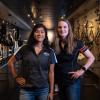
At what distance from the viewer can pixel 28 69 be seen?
2453mm

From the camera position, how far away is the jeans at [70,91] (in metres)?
2.61

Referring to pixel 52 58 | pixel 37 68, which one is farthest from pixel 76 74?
pixel 37 68

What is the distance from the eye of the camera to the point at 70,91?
2.60 metres

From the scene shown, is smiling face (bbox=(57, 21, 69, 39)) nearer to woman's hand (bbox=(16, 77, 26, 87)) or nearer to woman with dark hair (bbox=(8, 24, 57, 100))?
woman with dark hair (bbox=(8, 24, 57, 100))

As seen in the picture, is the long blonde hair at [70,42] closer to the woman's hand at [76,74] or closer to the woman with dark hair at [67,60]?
the woman with dark hair at [67,60]

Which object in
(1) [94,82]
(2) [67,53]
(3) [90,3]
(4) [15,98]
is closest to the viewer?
(2) [67,53]

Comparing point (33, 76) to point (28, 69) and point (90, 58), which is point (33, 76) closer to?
point (28, 69)

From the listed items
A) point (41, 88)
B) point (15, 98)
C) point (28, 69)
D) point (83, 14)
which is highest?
point (83, 14)

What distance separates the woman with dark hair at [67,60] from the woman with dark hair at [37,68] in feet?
0.30

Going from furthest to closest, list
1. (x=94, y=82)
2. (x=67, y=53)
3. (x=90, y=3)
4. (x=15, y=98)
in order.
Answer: (x=90, y=3) → (x=94, y=82) → (x=15, y=98) → (x=67, y=53)

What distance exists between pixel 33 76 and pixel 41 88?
11 centimetres

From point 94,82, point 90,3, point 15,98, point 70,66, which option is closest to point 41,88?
point 70,66

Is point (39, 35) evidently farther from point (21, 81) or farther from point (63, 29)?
point (21, 81)

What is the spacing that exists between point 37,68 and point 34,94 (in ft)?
0.69
